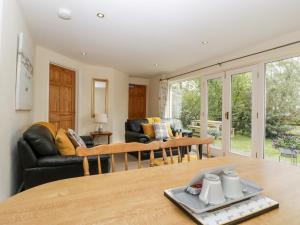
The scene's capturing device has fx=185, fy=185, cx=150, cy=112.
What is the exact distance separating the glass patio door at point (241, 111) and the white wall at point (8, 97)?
3810mm

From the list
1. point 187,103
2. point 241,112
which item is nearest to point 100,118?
point 187,103

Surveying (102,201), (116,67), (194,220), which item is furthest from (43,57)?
(194,220)

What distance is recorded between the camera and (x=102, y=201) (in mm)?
751

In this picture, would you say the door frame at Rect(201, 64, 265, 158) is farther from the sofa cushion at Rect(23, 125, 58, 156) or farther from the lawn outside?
the sofa cushion at Rect(23, 125, 58, 156)

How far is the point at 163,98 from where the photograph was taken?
20.5 ft

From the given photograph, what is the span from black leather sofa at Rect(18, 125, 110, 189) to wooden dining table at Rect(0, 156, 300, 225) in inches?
51.1

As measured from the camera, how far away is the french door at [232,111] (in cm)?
363

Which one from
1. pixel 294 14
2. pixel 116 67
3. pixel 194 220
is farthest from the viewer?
pixel 116 67

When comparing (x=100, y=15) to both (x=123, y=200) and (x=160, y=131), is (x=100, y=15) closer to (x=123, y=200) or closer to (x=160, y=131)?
(x=123, y=200)

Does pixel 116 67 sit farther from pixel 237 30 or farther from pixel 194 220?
pixel 194 220

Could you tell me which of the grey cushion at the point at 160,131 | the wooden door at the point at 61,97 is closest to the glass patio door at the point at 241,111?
the grey cushion at the point at 160,131

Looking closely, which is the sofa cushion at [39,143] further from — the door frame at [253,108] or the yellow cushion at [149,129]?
the door frame at [253,108]

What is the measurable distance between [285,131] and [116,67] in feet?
14.4

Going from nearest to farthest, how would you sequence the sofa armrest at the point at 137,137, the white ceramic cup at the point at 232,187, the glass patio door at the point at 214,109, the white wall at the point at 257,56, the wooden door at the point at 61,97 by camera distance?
the white ceramic cup at the point at 232,187 → the white wall at the point at 257,56 → the sofa armrest at the point at 137,137 → the wooden door at the point at 61,97 → the glass patio door at the point at 214,109
